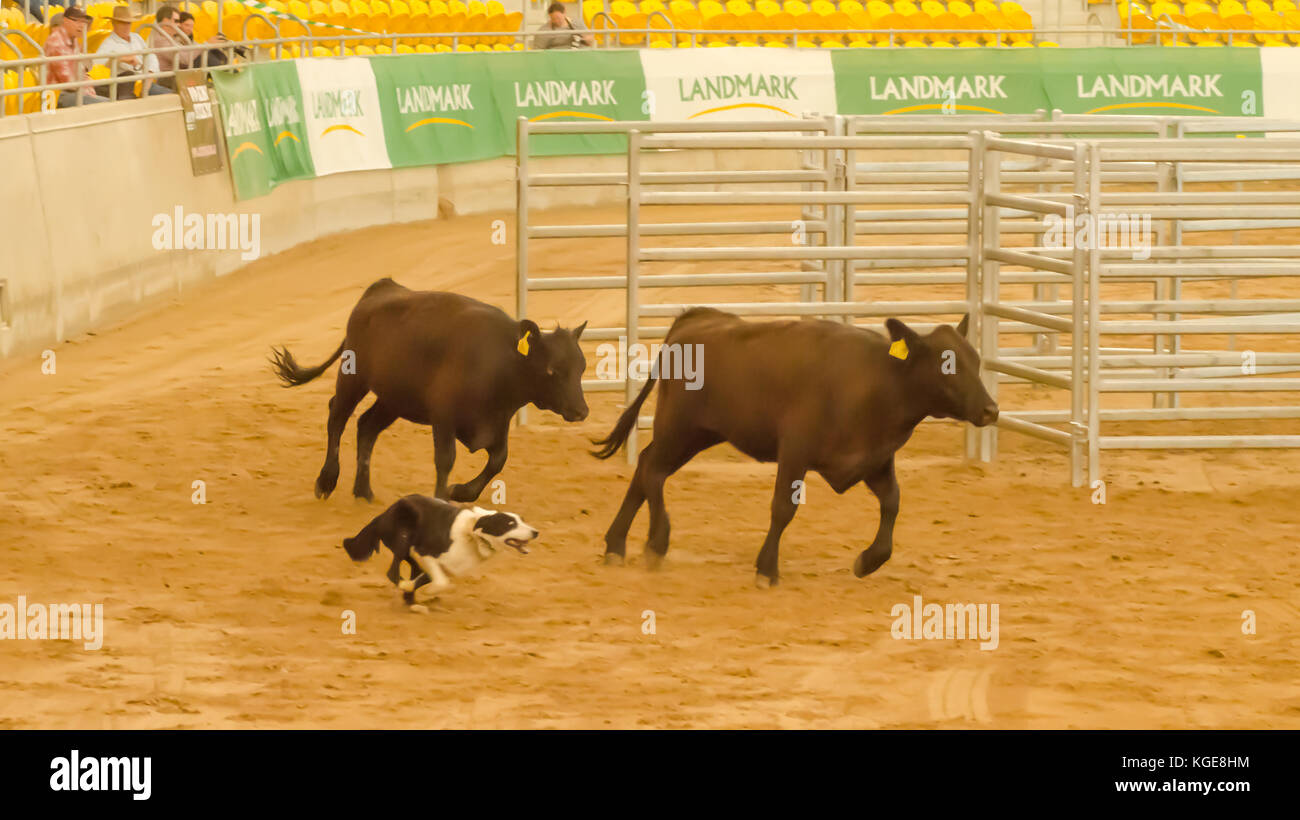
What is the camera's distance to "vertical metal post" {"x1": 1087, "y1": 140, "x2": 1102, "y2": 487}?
9.54 metres

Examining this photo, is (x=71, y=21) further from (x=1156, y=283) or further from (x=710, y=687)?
(x=710, y=687)

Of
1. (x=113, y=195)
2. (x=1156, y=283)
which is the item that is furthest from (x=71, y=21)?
(x=1156, y=283)

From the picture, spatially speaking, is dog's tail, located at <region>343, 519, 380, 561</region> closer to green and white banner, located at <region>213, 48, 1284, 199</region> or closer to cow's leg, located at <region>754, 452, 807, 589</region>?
cow's leg, located at <region>754, 452, 807, 589</region>

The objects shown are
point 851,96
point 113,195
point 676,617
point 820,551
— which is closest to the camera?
point 676,617

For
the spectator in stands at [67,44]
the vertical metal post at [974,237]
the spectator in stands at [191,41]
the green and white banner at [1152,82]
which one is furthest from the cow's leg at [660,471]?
the green and white banner at [1152,82]

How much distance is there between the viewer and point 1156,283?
11336mm

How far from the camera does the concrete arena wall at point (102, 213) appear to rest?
40.7 ft

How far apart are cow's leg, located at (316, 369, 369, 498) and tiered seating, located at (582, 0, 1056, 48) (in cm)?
1750

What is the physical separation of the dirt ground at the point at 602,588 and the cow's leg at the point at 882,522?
0.11 metres

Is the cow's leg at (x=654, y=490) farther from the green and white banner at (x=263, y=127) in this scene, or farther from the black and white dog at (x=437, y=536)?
the green and white banner at (x=263, y=127)

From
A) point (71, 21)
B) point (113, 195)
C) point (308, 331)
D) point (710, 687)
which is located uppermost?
point (71, 21)

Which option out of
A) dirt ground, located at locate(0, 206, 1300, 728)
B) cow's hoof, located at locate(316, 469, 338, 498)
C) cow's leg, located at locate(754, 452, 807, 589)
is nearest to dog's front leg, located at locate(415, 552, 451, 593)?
dirt ground, located at locate(0, 206, 1300, 728)

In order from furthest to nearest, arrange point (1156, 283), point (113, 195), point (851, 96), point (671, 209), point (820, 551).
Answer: point (851, 96)
point (671, 209)
point (113, 195)
point (1156, 283)
point (820, 551)

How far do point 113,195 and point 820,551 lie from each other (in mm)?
7771
